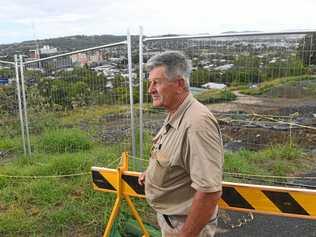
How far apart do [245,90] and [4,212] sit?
3.30 m

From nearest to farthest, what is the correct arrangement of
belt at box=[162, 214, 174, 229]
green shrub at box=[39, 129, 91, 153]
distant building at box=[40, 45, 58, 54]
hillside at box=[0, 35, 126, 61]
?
belt at box=[162, 214, 174, 229] < hillside at box=[0, 35, 126, 61] < green shrub at box=[39, 129, 91, 153] < distant building at box=[40, 45, 58, 54]

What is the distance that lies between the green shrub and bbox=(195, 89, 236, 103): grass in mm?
2526

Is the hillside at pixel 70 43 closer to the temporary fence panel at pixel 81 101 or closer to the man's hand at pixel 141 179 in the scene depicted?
the temporary fence panel at pixel 81 101

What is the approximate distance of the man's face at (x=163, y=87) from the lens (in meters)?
2.16

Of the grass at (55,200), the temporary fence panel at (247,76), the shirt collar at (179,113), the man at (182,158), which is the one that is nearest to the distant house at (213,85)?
the temporary fence panel at (247,76)

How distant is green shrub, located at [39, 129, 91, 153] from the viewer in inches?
271

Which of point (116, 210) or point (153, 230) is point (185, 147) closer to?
point (116, 210)

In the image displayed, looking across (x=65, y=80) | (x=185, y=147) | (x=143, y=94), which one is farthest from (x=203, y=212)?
(x=65, y=80)

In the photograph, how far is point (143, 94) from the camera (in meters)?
5.09

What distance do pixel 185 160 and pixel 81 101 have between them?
4.60 m

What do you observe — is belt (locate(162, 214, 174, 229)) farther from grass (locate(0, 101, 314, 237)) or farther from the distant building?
the distant building

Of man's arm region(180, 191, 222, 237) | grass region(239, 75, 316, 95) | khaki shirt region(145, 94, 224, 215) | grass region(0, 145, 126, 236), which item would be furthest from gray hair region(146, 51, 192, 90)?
grass region(239, 75, 316, 95)

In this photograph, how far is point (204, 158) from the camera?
1970mm

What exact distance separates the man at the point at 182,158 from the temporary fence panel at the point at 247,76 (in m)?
2.33
